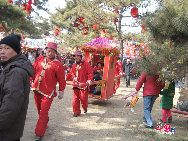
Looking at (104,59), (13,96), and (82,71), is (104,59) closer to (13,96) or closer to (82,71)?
(82,71)

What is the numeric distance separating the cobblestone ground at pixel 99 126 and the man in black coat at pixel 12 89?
1.91 metres

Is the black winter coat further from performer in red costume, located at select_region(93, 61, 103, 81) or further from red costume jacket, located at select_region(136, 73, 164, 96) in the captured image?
performer in red costume, located at select_region(93, 61, 103, 81)

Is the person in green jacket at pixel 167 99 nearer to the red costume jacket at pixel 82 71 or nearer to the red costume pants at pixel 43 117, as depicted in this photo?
the red costume jacket at pixel 82 71

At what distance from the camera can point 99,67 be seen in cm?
689

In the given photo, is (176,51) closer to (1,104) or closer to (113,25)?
(1,104)

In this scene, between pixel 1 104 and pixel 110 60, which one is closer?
pixel 1 104

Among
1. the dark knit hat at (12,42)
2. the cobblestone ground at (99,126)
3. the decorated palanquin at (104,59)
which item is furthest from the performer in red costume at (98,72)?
the dark knit hat at (12,42)

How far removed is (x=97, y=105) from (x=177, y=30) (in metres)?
3.94

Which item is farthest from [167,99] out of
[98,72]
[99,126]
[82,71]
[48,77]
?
[48,77]

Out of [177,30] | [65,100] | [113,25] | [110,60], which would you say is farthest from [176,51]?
[113,25]

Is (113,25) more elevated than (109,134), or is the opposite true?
(113,25)

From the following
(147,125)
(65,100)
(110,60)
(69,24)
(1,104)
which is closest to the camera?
(1,104)

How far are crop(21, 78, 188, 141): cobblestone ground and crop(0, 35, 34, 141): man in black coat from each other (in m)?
1.91

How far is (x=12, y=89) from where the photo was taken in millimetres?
1553
